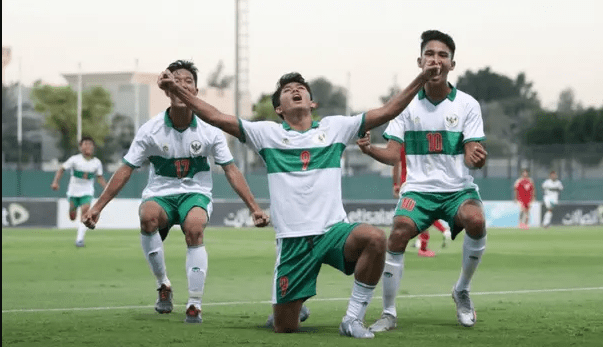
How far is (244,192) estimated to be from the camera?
369 inches

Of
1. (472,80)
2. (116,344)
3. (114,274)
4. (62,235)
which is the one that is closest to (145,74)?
(472,80)

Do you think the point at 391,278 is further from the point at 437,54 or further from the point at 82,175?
the point at 82,175

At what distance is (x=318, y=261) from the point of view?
8055mm

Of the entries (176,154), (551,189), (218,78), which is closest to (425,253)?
(176,154)

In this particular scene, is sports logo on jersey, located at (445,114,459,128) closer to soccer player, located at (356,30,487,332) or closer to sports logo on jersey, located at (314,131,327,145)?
soccer player, located at (356,30,487,332)

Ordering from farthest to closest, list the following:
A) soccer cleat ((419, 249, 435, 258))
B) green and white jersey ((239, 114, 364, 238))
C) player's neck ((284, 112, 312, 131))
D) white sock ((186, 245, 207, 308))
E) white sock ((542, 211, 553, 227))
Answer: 1. white sock ((542, 211, 553, 227))
2. soccer cleat ((419, 249, 435, 258))
3. white sock ((186, 245, 207, 308))
4. player's neck ((284, 112, 312, 131))
5. green and white jersey ((239, 114, 364, 238))

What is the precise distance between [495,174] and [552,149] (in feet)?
12.1

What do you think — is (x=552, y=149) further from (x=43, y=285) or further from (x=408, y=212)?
(x=408, y=212)

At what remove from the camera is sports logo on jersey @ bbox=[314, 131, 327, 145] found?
8.16 m

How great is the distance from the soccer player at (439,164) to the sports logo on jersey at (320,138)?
0.81 meters

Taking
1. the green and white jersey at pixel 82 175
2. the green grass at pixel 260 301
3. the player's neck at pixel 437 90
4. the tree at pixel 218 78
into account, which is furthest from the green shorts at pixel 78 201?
the tree at pixel 218 78

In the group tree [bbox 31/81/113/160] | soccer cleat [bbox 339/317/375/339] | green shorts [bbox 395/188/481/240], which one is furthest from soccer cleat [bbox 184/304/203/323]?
tree [bbox 31/81/113/160]

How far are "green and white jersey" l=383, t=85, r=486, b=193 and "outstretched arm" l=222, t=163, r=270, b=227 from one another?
48.1 inches

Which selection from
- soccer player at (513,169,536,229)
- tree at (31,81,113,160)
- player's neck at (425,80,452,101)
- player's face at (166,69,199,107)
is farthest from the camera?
tree at (31,81,113,160)
